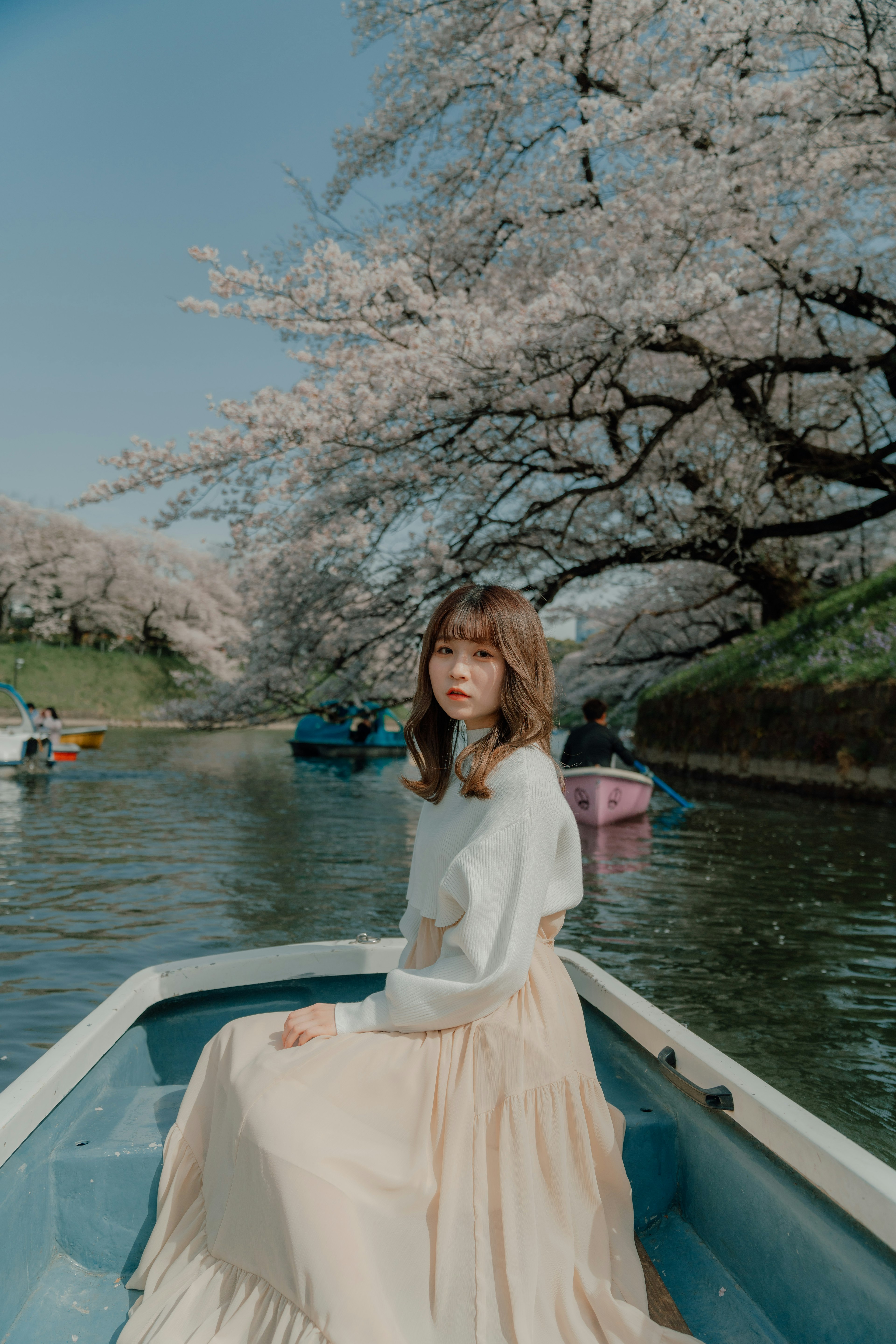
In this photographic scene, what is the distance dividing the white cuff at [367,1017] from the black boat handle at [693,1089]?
64 cm

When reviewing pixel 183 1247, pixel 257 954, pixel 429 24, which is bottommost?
pixel 183 1247

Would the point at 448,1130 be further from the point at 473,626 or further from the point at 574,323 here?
the point at 574,323

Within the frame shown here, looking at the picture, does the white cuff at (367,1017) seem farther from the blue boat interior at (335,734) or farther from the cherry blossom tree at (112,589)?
the cherry blossom tree at (112,589)

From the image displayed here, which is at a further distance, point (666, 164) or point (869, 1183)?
point (666, 164)

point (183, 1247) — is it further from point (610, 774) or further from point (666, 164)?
point (666, 164)

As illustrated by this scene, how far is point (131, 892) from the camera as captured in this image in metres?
6.96

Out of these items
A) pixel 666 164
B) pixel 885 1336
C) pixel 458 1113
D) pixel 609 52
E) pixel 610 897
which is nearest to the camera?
pixel 885 1336

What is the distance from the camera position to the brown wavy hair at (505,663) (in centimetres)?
179

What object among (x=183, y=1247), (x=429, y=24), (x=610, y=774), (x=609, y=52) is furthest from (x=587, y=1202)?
(x=429, y=24)

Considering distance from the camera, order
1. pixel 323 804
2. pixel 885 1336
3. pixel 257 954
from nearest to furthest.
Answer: pixel 885 1336 → pixel 257 954 → pixel 323 804

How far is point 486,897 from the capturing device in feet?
5.23

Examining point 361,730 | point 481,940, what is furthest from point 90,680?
point 481,940

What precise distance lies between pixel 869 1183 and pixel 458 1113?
2.21 ft

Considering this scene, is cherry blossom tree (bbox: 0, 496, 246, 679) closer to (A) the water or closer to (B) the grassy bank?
(B) the grassy bank
